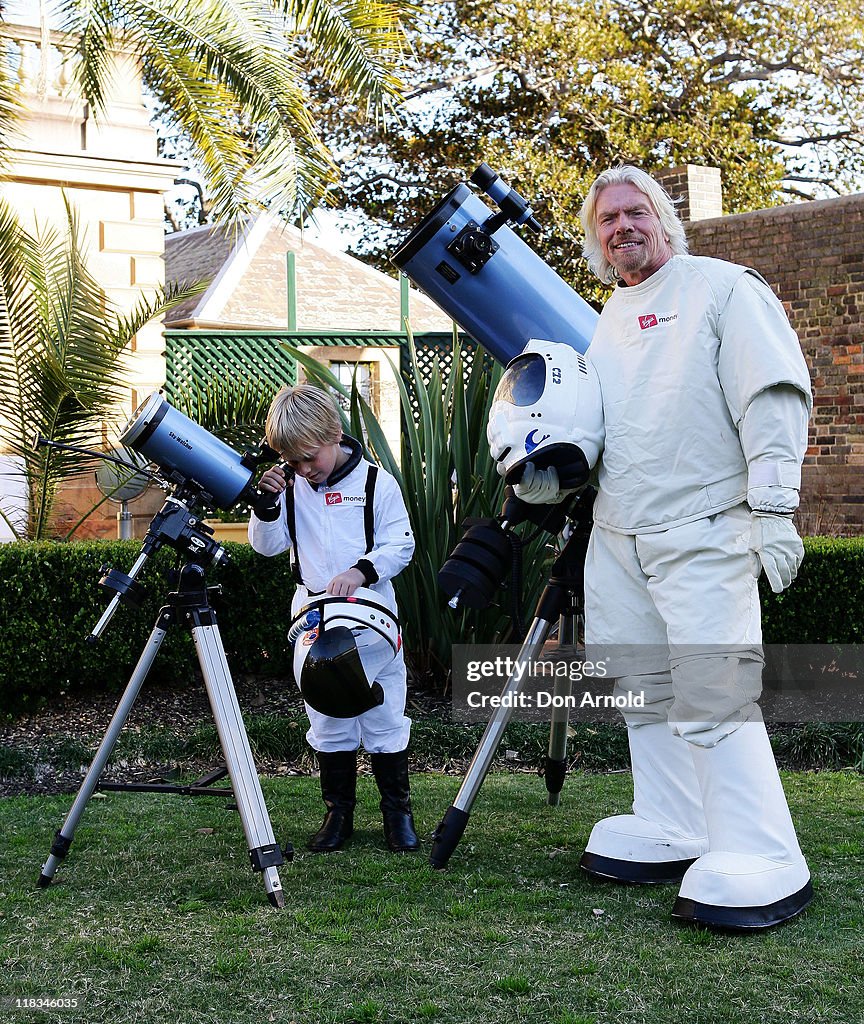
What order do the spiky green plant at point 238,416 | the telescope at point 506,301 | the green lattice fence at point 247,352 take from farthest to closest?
1. the green lattice fence at point 247,352
2. the spiky green plant at point 238,416
3. the telescope at point 506,301

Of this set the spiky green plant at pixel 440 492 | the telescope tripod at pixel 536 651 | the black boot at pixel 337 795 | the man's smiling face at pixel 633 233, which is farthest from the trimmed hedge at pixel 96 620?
the man's smiling face at pixel 633 233

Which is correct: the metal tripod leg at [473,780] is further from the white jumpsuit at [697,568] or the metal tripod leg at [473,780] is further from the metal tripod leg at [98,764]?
the metal tripod leg at [98,764]

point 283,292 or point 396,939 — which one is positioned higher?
point 283,292

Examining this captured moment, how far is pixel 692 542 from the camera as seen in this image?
3492 mm

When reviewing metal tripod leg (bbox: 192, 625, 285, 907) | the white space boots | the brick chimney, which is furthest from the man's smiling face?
the brick chimney

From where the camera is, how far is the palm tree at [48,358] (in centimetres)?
793

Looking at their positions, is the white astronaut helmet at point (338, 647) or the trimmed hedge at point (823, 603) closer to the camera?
the white astronaut helmet at point (338, 647)

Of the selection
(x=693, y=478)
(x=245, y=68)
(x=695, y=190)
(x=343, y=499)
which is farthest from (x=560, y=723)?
(x=695, y=190)

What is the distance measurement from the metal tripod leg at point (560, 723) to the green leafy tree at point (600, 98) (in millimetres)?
14022

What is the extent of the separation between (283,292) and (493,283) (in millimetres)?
13029

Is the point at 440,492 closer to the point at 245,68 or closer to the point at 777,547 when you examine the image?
the point at 777,547

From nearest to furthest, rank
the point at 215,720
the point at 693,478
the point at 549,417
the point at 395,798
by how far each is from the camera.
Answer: the point at 693,478 < the point at 549,417 < the point at 215,720 < the point at 395,798

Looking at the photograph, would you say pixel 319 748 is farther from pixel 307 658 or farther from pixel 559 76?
pixel 559 76

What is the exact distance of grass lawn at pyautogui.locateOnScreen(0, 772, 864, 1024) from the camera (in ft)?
9.50
